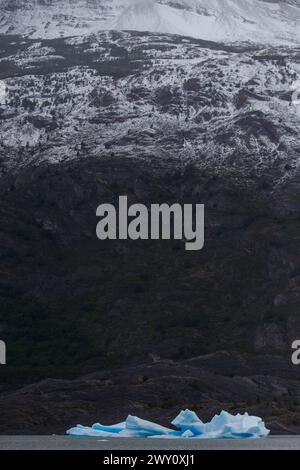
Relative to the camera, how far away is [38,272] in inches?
5989

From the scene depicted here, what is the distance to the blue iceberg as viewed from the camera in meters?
94.8

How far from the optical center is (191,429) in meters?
96.9

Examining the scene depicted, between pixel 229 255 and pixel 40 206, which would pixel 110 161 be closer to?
pixel 40 206

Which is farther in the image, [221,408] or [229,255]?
[229,255]

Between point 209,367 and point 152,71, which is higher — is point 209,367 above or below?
below

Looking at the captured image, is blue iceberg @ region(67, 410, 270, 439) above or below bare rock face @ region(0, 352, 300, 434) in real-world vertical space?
below

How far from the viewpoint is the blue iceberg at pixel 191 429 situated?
9481cm

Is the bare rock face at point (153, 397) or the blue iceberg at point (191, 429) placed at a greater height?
the bare rock face at point (153, 397)

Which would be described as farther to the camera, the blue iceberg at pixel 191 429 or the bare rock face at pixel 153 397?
the bare rock face at pixel 153 397
